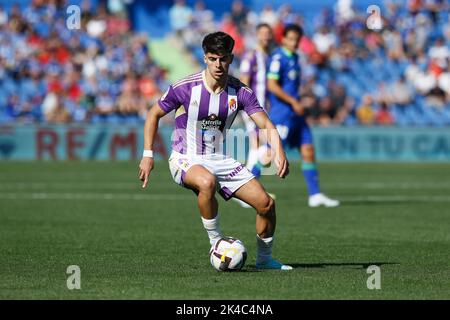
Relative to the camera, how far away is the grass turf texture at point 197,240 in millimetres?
7699

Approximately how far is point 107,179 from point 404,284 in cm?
1415

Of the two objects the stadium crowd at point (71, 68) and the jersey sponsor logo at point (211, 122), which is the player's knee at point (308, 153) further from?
the stadium crowd at point (71, 68)

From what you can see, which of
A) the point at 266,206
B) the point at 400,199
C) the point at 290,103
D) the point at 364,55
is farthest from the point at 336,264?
the point at 364,55

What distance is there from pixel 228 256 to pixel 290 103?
678 cm

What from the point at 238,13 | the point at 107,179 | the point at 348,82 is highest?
the point at 238,13

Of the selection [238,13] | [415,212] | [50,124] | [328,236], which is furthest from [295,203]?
[238,13]

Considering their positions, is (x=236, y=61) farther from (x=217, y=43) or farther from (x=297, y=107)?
(x=217, y=43)

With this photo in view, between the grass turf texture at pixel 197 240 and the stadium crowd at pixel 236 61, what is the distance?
8711 mm

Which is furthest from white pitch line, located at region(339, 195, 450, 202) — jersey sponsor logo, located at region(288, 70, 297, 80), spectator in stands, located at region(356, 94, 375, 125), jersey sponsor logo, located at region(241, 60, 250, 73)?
spectator in stands, located at region(356, 94, 375, 125)

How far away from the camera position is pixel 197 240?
11.5 metres

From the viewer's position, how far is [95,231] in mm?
12352

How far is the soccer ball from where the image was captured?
8.75 meters
